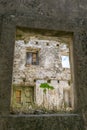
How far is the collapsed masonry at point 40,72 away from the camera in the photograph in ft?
37.1

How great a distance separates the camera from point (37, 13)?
9.87ft

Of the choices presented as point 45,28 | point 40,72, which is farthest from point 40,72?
point 45,28

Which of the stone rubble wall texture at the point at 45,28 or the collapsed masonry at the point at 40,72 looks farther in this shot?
the collapsed masonry at the point at 40,72

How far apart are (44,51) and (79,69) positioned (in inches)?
394

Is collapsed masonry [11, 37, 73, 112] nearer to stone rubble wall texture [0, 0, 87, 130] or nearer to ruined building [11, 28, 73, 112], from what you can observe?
ruined building [11, 28, 73, 112]

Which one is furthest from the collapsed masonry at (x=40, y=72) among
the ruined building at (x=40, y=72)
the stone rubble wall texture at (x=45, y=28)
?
the stone rubble wall texture at (x=45, y=28)

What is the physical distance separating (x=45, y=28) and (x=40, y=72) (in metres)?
9.37

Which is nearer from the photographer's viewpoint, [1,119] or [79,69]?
[1,119]

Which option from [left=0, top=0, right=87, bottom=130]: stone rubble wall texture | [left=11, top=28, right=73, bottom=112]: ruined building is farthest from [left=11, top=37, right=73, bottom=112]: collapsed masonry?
[left=0, top=0, right=87, bottom=130]: stone rubble wall texture

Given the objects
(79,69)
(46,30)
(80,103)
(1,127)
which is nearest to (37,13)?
(46,30)

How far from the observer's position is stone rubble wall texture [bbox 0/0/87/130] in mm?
2316

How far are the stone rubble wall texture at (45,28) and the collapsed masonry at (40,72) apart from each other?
804 centimetres

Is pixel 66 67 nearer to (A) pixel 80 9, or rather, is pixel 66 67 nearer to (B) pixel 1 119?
(A) pixel 80 9

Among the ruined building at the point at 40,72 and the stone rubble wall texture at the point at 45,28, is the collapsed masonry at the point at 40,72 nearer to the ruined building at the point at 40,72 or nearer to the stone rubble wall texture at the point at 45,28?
the ruined building at the point at 40,72
